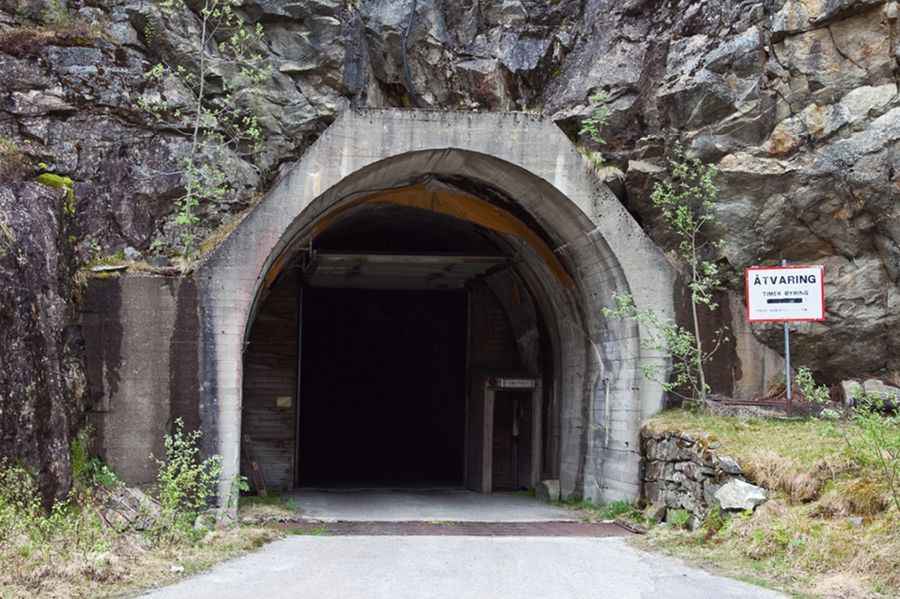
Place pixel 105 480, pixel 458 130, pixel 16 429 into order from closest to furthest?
pixel 16 429
pixel 105 480
pixel 458 130

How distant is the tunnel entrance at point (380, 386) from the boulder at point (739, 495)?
1117cm

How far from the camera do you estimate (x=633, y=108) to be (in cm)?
1619

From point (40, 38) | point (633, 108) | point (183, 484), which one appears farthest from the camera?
point (633, 108)

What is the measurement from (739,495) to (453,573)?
3339 mm

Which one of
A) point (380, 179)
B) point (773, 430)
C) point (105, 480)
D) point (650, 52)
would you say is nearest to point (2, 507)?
point (105, 480)

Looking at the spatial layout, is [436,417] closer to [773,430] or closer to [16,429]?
[773,430]

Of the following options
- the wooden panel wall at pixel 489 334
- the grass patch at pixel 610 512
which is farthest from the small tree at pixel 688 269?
the wooden panel wall at pixel 489 334

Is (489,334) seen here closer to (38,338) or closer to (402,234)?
(402,234)

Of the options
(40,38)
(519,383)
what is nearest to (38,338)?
(40,38)

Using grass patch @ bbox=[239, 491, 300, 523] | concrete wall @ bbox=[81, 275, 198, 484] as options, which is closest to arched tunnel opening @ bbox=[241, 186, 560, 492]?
grass patch @ bbox=[239, 491, 300, 523]

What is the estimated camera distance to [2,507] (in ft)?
28.2

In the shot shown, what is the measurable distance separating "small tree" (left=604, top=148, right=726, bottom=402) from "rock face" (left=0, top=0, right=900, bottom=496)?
1.00 feet

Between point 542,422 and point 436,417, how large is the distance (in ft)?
23.3

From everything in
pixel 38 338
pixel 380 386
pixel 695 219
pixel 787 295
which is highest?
pixel 695 219
